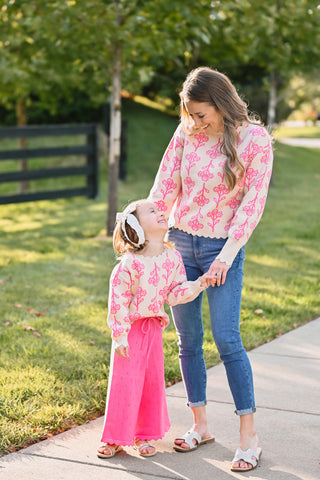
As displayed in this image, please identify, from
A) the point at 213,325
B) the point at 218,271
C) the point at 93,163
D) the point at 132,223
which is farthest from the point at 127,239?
the point at 93,163

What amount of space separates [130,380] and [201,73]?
58.2 inches

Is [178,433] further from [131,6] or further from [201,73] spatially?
[131,6]

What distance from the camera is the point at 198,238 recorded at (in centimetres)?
351

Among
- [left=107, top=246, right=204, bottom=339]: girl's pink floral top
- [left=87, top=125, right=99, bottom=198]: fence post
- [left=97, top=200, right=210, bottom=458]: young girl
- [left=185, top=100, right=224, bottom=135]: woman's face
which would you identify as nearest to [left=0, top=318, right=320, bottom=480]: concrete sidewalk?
[left=97, top=200, right=210, bottom=458]: young girl

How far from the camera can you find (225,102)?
338 centimetres

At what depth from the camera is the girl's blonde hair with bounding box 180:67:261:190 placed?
133 inches

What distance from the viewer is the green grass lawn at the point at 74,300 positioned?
4.22 m

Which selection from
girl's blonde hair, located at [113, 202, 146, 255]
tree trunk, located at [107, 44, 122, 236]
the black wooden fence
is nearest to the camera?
girl's blonde hair, located at [113, 202, 146, 255]

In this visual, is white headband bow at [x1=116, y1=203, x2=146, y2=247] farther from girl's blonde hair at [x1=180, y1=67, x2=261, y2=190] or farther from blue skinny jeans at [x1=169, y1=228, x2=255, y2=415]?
girl's blonde hair at [x1=180, y1=67, x2=261, y2=190]

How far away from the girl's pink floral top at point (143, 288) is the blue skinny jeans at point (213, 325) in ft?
0.34

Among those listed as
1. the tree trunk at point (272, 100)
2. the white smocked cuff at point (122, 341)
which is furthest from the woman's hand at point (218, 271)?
the tree trunk at point (272, 100)

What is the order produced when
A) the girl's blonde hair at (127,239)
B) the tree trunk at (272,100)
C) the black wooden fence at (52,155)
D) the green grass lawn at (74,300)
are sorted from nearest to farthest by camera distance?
A: the girl's blonde hair at (127,239)
the green grass lawn at (74,300)
the black wooden fence at (52,155)
the tree trunk at (272,100)

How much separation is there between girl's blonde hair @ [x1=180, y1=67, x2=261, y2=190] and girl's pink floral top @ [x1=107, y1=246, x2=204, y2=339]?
0.49 m

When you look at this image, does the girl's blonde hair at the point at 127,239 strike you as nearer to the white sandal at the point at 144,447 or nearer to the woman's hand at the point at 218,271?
the woman's hand at the point at 218,271
